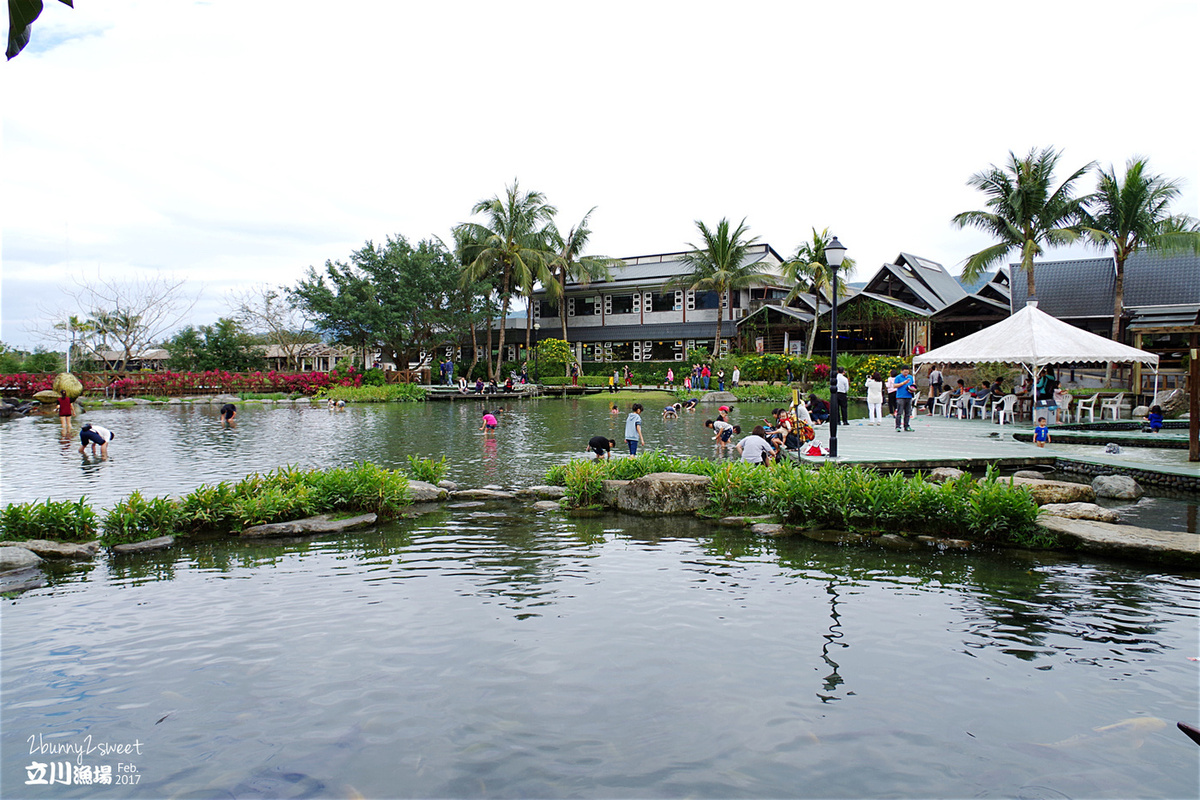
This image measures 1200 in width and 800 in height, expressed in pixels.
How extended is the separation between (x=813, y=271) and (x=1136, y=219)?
15921 millimetres

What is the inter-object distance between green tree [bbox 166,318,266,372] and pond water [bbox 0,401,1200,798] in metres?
49.8

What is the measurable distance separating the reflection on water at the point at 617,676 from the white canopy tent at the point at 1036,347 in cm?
1049

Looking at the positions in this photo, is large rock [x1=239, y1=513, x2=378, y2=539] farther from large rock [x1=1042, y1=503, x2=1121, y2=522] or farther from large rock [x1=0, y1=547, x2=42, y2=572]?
large rock [x1=1042, y1=503, x2=1121, y2=522]

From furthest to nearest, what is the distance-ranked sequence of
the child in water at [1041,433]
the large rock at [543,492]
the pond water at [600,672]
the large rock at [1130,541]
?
the child in water at [1041,433]
the large rock at [543,492]
the large rock at [1130,541]
the pond water at [600,672]

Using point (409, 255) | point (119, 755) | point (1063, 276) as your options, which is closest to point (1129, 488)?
point (119, 755)

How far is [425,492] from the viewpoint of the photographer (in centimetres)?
1212

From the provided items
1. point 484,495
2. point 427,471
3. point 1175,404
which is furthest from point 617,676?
point 1175,404

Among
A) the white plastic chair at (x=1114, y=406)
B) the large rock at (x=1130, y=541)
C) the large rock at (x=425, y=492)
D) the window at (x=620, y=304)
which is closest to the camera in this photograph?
the large rock at (x=1130, y=541)

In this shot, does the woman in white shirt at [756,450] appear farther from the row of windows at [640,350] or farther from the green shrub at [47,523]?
the row of windows at [640,350]

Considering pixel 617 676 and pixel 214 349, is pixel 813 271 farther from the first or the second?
pixel 214 349

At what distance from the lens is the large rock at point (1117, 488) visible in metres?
11.3

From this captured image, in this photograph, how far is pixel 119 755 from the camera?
4289 millimetres

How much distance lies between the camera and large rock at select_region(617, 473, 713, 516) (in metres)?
11.1

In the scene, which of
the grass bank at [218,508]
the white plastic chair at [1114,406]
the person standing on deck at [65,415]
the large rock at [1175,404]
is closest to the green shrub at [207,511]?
the grass bank at [218,508]
